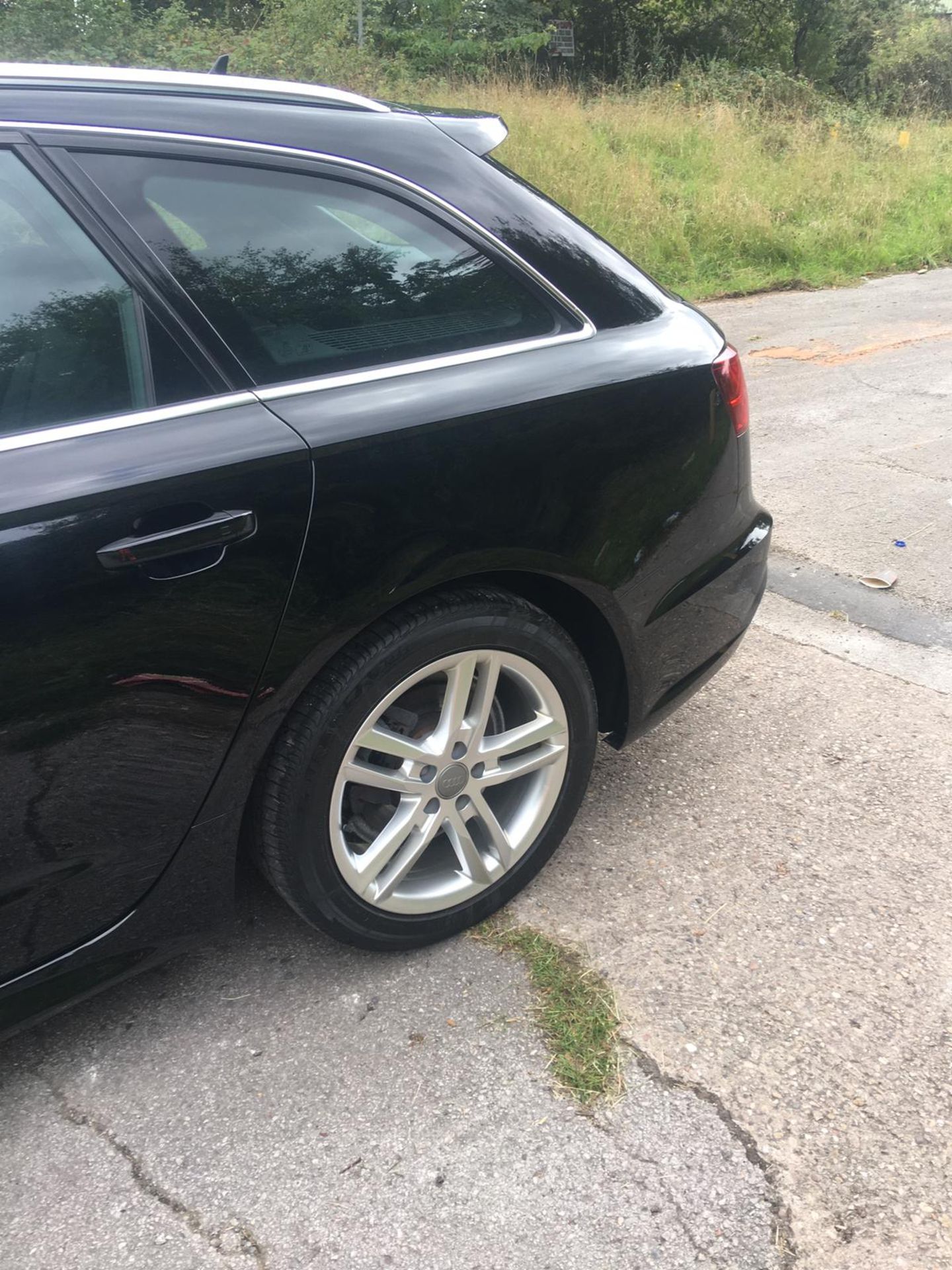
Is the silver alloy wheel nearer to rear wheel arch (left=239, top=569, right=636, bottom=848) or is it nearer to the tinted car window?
rear wheel arch (left=239, top=569, right=636, bottom=848)

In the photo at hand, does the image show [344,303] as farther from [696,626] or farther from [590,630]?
[696,626]

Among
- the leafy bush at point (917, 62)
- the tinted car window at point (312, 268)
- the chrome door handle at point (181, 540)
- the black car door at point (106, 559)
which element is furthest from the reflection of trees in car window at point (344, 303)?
the leafy bush at point (917, 62)

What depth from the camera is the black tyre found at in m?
1.90

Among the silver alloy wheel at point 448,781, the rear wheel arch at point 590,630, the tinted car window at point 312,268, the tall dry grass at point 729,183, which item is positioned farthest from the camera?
the tall dry grass at point 729,183

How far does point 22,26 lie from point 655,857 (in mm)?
15746

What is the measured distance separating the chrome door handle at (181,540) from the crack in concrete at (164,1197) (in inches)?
41.2

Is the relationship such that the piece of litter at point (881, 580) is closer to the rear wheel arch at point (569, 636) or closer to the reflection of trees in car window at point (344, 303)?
the rear wheel arch at point (569, 636)

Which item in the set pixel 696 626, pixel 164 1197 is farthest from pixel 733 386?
pixel 164 1197

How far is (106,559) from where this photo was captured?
62.6 inches

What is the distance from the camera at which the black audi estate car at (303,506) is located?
64.6 inches

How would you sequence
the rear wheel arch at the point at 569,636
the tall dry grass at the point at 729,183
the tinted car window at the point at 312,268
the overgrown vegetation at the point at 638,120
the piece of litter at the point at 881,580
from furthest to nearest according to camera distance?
the overgrown vegetation at the point at 638,120
the tall dry grass at the point at 729,183
the piece of litter at the point at 881,580
the rear wheel arch at the point at 569,636
the tinted car window at the point at 312,268

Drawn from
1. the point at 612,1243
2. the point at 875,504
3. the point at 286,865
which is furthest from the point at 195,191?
the point at 875,504

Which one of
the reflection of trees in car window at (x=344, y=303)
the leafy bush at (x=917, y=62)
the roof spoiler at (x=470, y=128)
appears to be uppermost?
the roof spoiler at (x=470, y=128)

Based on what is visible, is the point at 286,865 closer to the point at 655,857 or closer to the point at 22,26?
the point at 655,857
